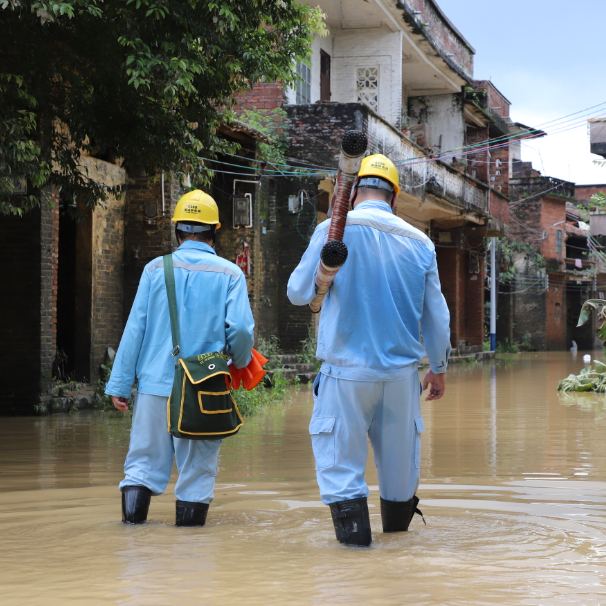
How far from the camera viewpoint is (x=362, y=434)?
12.6 ft

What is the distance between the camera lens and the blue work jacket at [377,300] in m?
3.89

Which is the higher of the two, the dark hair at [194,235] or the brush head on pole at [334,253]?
the dark hair at [194,235]

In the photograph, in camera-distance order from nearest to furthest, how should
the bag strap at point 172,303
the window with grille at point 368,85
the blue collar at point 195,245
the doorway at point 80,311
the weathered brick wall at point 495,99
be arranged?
the bag strap at point 172,303 → the blue collar at point 195,245 → the doorway at point 80,311 → the window with grille at point 368,85 → the weathered brick wall at point 495,99

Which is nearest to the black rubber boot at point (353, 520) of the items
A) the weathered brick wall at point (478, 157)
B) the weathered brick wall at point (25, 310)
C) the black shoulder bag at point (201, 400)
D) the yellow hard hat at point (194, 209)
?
the black shoulder bag at point (201, 400)

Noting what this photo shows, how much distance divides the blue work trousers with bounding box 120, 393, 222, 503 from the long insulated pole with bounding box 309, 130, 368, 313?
42.3 inches

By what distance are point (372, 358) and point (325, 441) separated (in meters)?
0.44

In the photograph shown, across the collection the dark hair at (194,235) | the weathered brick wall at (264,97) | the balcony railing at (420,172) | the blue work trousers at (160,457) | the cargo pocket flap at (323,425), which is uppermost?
Result: the weathered brick wall at (264,97)

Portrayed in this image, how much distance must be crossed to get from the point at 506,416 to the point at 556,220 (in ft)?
116

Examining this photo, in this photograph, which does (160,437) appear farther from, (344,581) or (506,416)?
(506,416)

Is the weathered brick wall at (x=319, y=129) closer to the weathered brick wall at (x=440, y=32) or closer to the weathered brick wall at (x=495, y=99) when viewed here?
the weathered brick wall at (x=440, y=32)

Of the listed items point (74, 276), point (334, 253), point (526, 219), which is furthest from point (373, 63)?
point (526, 219)

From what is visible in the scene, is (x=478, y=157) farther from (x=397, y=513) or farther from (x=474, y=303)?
(x=397, y=513)

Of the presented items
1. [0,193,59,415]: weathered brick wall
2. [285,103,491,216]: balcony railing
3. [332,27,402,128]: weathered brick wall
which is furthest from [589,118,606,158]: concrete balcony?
[0,193,59,415]: weathered brick wall

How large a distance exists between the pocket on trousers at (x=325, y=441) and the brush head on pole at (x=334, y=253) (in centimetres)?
73
